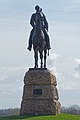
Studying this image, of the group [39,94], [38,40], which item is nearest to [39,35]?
[38,40]

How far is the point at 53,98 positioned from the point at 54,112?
89 cm

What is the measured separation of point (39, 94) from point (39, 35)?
3670 millimetres

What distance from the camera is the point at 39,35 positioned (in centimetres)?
3966

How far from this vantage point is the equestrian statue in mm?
39625

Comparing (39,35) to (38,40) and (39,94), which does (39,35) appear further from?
(39,94)

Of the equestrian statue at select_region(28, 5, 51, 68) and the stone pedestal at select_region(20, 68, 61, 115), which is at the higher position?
the equestrian statue at select_region(28, 5, 51, 68)

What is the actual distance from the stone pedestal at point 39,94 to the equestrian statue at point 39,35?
2.86ft

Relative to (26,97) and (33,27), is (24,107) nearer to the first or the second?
(26,97)

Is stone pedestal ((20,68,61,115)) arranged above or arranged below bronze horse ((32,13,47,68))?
below

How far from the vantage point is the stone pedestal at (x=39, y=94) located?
127 ft

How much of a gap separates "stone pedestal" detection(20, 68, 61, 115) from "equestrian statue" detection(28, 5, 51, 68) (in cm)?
87

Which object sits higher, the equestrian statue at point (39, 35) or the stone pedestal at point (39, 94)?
the equestrian statue at point (39, 35)

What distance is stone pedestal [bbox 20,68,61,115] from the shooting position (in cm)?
3869

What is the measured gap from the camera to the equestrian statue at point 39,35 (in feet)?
130
